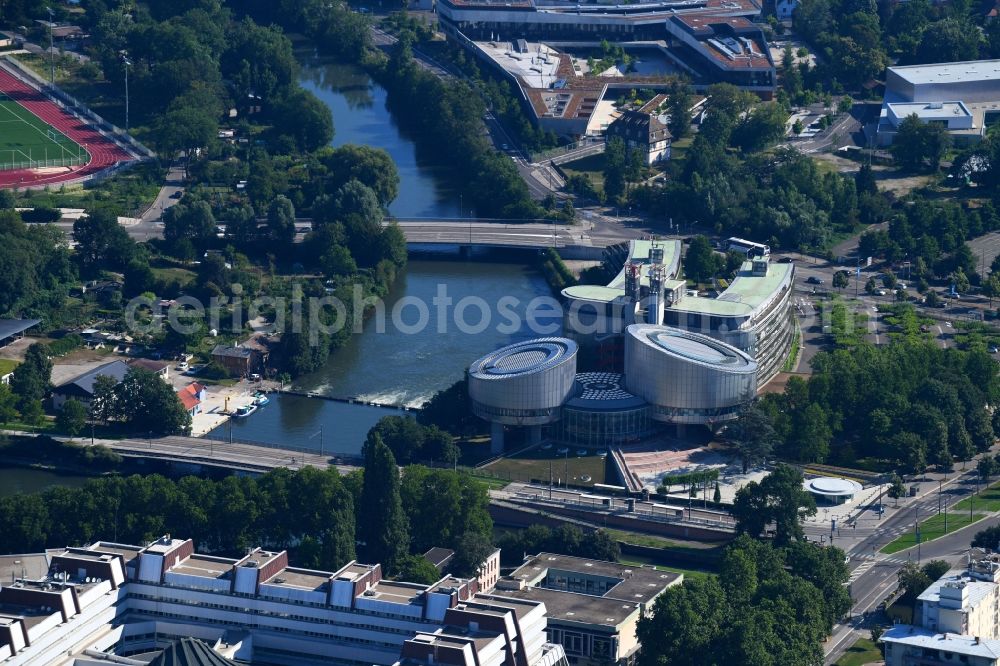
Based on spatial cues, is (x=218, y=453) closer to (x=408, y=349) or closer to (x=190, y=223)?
(x=408, y=349)

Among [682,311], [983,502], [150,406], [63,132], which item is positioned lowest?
[983,502]

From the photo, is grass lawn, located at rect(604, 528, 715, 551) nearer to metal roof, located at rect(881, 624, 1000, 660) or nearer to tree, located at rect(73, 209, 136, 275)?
metal roof, located at rect(881, 624, 1000, 660)

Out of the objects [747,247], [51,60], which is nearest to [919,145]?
[747,247]

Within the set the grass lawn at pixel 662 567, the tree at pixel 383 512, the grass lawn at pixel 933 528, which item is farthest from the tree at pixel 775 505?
the tree at pixel 383 512

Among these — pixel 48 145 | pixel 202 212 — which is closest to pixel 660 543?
pixel 202 212

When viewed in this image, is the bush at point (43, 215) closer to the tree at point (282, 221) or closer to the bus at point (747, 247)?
the tree at point (282, 221)

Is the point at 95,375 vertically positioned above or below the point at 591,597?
above
